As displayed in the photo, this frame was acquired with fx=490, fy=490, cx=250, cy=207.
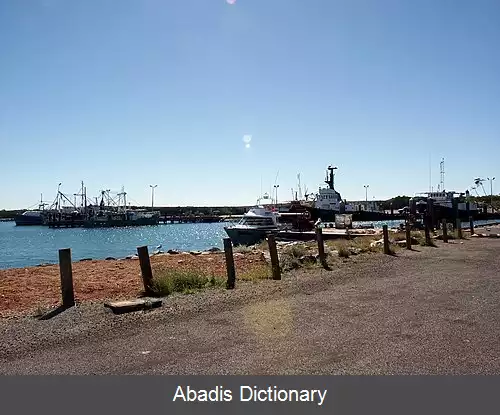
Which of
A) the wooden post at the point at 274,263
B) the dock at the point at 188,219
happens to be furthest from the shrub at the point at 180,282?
the dock at the point at 188,219

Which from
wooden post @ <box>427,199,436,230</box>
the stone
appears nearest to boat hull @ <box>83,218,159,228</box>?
wooden post @ <box>427,199,436,230</box>

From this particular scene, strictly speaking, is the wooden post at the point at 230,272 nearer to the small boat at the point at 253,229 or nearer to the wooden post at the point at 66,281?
the wooden post at the point at 66,281

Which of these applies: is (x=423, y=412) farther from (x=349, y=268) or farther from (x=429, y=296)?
(x=349, y=268)

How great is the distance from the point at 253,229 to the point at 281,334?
35297mm

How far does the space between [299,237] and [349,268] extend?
26.8 meters

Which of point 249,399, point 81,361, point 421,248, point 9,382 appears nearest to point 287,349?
point 249,399

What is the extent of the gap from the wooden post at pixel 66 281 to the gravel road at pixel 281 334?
445 millimetres

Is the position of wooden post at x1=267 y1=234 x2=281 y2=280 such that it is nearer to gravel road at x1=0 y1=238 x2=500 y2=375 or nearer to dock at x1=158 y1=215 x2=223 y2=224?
gravel road at x1=0 y1=238 x2=500 y2=375

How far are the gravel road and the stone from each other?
244 mm

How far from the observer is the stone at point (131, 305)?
8617mm

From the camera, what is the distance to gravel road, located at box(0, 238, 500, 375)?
5.68 meters

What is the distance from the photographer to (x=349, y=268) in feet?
48.6

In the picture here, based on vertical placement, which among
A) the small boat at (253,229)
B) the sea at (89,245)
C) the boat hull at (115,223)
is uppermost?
the small boat at (253,229)

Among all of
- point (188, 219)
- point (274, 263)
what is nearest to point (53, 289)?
point (274, 263)
